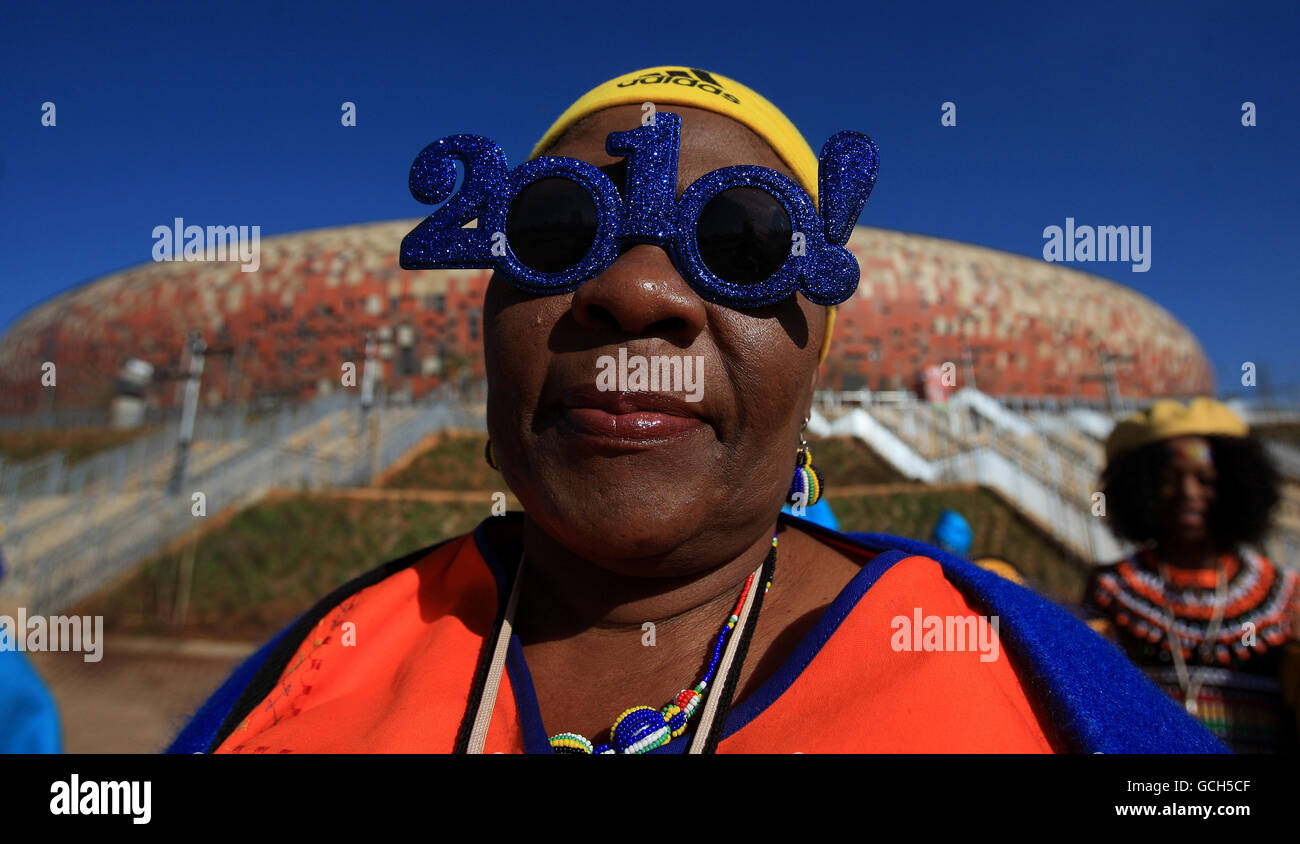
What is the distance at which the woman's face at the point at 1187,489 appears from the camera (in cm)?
277

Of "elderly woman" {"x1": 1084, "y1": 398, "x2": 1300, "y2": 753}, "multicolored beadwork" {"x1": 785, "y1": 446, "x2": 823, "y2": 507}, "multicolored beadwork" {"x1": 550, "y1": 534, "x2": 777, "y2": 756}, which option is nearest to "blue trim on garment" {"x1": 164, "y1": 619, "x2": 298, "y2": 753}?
"multicolored beadwork" {"x1": 550, "y1": 534, "x2": 777, "y2": 756}

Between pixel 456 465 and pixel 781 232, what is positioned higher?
pixel 781 232

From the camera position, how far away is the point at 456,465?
12.9 meters

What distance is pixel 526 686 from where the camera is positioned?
113cm

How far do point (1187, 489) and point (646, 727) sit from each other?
2.81 m

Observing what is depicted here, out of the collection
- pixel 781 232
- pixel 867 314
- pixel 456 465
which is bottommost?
pixel 456 465

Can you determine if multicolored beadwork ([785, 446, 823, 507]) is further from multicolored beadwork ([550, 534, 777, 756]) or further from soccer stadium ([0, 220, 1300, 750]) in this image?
soccer stadium ([0, 220, 1300, 750])
